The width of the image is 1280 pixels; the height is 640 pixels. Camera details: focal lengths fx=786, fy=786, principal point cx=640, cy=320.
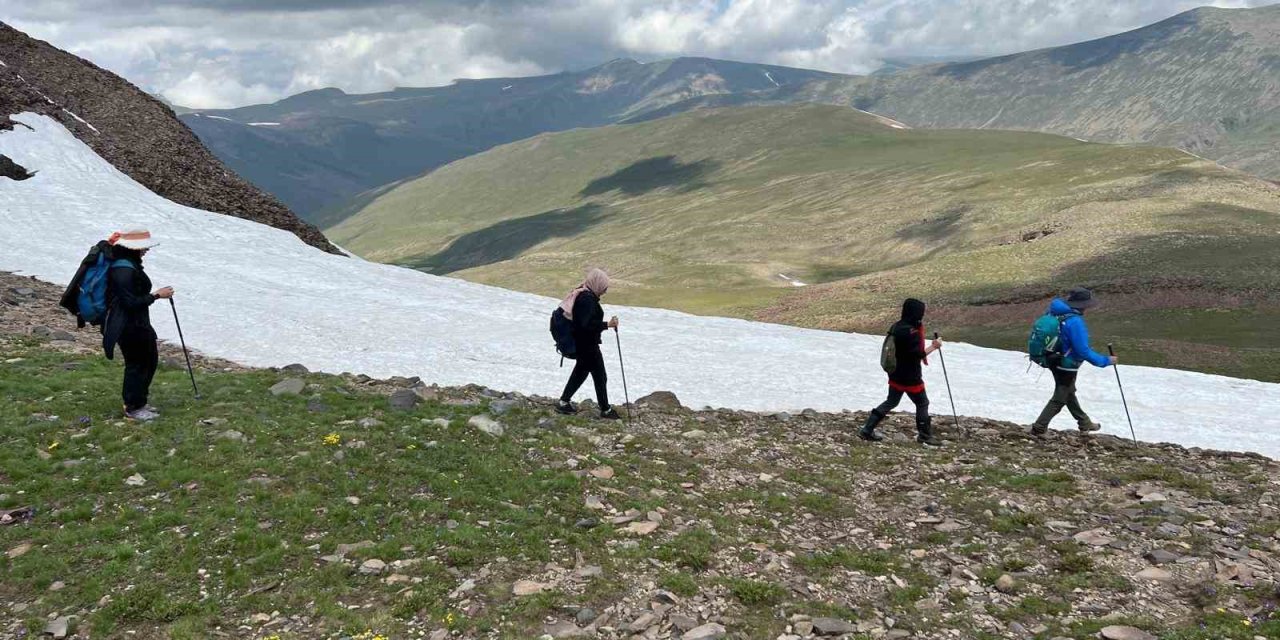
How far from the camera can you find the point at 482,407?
738 inches

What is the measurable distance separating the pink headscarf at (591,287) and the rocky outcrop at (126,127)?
37.4 m

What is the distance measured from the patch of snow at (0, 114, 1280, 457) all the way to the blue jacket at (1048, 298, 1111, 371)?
6.04 metres

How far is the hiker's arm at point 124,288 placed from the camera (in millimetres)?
14875

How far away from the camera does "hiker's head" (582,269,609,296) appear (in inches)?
709

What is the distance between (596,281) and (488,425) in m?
4.04

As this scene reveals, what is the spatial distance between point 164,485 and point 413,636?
6.27 metres

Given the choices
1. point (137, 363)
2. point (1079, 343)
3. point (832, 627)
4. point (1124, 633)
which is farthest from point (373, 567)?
point (1079, 343)

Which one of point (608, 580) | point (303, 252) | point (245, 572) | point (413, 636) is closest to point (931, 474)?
point (608, 580)

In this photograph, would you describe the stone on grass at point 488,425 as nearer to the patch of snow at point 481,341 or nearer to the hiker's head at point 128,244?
the patch of snow at point 481,341

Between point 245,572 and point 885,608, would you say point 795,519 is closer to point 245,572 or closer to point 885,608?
point 885,608

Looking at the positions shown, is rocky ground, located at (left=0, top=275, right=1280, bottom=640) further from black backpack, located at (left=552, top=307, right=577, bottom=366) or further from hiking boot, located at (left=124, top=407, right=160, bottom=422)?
black backpack, located at (left=552, top=307, right=577, bottom=366)

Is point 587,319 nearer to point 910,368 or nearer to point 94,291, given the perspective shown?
point 910,368

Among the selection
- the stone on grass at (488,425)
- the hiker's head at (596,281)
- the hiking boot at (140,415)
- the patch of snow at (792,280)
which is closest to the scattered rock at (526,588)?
the stone on grass at (488,425)

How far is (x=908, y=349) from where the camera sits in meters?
18.8
